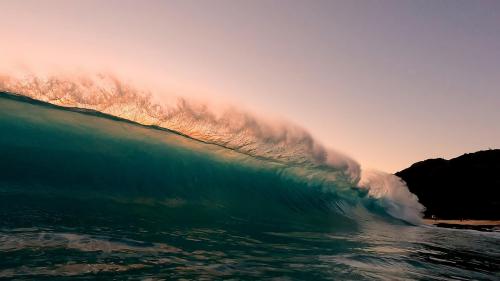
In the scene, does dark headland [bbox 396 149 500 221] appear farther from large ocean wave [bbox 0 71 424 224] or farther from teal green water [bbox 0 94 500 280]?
teal green water [bbox 0 94 500 280]

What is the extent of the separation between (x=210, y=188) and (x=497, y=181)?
6073 centimetres

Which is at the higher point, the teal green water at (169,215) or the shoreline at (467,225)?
the teal green water at (169,215)

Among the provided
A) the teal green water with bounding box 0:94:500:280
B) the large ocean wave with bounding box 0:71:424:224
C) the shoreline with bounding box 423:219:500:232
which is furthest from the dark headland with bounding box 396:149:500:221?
the teal green water with bounding box 0:94:500:280

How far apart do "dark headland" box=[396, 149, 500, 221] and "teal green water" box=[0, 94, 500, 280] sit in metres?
38.1

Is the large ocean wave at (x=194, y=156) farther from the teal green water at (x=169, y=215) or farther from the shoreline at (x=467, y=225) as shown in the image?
the shoreline at (x=467, y=225)

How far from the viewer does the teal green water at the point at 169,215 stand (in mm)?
3480

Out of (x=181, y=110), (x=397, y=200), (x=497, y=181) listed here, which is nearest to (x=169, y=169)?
(x=181, y=110)

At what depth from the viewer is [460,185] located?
58000mm

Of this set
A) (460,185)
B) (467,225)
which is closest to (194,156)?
(467,225)

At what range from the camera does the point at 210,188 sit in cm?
1023

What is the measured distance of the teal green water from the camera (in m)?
3.48

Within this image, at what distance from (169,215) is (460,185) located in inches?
2503

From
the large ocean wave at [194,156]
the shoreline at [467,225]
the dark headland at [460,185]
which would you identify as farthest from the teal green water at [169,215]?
the dark headland at [460,185]

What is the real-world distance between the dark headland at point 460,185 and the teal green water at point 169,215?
3806cm
